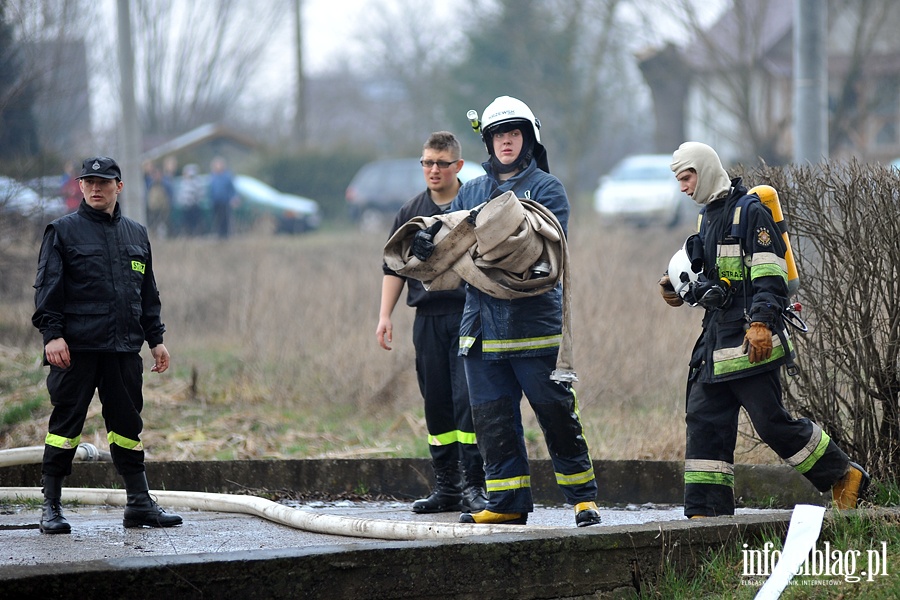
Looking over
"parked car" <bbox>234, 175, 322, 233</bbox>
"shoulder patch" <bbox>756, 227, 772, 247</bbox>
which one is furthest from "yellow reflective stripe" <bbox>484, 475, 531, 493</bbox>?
"parked car" <bbox>234, 175, 322, 233</bbox>

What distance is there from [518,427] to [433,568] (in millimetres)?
1419

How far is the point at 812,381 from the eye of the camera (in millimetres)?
5758

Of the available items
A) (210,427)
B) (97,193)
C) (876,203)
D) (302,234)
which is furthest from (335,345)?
(302,234)

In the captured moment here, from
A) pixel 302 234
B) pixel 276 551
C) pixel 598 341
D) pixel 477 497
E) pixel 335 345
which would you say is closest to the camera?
pixel 276 551

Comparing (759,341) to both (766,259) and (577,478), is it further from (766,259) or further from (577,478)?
(577,478)

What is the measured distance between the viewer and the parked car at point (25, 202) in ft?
39.4

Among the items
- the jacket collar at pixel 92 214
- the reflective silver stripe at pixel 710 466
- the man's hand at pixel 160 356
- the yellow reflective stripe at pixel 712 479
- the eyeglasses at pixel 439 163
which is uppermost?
the eyeglasses at pixel 439 163

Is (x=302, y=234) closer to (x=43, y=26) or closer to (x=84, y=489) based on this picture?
(x=43, y=26)

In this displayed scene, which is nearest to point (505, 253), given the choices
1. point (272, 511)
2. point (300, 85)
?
point (272, 511)

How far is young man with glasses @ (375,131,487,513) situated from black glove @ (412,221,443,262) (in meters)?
0.70

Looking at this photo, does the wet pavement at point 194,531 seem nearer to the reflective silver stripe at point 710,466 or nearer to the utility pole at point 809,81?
the reflective silver stripe at point 710,466

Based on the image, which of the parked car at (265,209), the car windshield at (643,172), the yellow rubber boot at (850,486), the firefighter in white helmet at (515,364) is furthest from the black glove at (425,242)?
the car windshield at (643,172)

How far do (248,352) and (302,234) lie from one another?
1532cm

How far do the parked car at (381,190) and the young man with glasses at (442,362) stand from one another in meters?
21.9
